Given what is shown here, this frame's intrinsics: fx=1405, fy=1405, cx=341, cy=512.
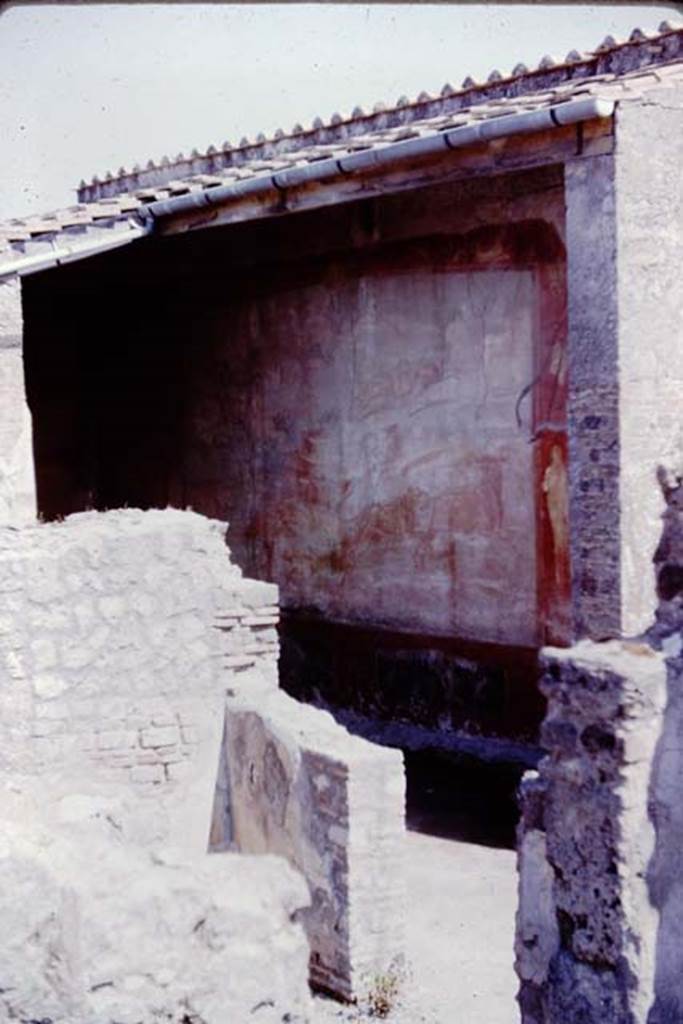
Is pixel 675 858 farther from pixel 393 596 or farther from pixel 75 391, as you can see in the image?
pixel 75 391

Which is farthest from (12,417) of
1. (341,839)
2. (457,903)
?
(341,839)

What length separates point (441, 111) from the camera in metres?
9.84

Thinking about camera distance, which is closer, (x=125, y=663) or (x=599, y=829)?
(x=599, y=829)

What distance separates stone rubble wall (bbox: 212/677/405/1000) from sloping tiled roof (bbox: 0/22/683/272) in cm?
345

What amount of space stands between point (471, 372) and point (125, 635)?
3288 mm

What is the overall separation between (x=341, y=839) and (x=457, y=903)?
4.57ft

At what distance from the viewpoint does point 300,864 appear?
5.38m

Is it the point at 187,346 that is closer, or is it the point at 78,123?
the point at 187,346

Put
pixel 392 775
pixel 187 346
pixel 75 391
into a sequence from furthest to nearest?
pixel 75 391
pixel 187 346
pixel 392 775

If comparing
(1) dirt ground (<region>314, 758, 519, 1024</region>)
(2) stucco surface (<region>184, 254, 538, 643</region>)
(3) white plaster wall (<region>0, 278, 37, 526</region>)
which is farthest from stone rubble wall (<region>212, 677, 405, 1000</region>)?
(3) white plaster wall (<region>0, 278, 37, 526</region>)

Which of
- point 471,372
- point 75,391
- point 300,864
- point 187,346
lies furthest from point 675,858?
point 75,391

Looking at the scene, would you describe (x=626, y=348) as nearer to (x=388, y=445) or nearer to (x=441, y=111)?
(x=388, y=445)

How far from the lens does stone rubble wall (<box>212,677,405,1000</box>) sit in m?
5.09

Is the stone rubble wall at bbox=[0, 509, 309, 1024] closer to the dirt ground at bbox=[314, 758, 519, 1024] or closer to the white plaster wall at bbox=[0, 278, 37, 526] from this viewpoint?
the dirt ground at bbox=[314, 758, 519, 1024]
